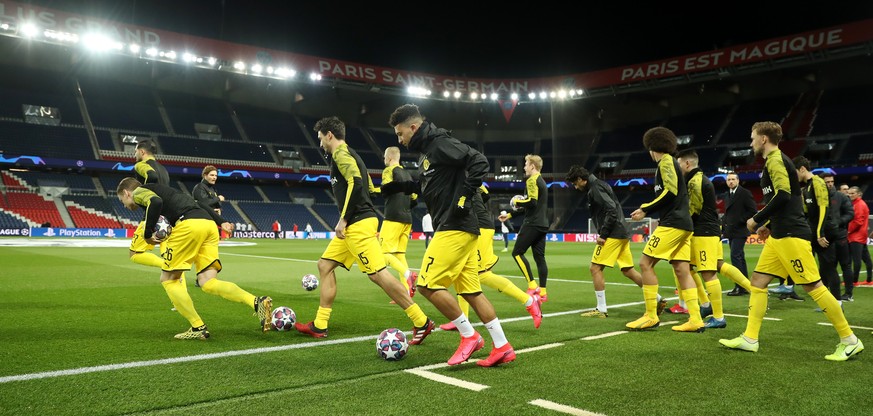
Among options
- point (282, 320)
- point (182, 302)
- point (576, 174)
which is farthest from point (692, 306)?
point (182, 302)

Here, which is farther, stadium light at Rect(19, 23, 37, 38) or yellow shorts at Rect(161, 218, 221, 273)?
stadium light at Rect(19, 23, 37, 38)

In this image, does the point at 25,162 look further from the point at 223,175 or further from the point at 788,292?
the point at 788,292

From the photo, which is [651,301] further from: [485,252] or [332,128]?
[332,128]

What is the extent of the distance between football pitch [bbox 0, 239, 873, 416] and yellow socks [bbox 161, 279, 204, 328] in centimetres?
25

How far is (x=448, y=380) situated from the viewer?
4.25 m

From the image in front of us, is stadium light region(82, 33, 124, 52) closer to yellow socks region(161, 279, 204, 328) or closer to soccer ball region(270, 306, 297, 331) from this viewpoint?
yellow socks region(161, 279, 204, 328)

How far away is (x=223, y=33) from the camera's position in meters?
44.0

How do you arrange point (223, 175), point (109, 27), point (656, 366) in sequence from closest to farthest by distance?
point (656, 366) → point (109, 27) → point (223, 175)

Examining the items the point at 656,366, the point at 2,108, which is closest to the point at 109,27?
the point at 2,108

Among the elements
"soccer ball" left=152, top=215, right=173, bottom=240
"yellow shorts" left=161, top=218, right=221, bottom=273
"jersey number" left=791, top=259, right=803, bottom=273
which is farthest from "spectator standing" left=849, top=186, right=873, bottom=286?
"soccer ball" left=152, top=215, right=173, bottom=240

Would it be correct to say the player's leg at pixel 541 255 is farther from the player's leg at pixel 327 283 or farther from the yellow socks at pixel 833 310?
the yellow socks at pixel 833 310

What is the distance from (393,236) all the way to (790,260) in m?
5.76

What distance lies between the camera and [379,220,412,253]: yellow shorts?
9.41 metres

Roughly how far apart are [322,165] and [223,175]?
8.86 meters
